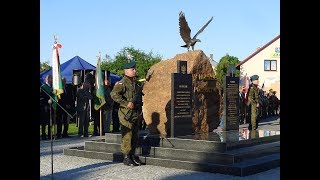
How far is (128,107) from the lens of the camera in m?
8.52

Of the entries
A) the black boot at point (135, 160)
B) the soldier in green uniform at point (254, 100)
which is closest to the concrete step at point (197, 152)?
the black boot at point (135, 160)

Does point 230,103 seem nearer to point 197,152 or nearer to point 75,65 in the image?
point 197,152

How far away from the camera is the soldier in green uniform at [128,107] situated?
28.1 ft

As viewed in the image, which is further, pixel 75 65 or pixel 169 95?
pixel 75 65

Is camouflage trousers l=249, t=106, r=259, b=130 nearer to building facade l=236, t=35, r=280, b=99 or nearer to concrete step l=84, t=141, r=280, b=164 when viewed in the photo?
concrete step l=84, t=141, r=280, b=164

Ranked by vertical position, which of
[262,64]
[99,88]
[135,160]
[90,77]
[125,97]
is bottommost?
[135,160]

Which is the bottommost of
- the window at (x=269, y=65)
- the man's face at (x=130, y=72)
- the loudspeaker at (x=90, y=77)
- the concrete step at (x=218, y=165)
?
the concrete step at (x=218, y=165)

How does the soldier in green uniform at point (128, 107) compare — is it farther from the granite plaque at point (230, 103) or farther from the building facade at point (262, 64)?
the building facade at point (262, 64)

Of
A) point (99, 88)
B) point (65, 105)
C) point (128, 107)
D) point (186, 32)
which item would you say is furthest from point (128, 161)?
point (65, 105)

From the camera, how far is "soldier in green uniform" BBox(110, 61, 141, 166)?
28.1 feet

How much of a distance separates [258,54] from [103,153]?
5410 cm
